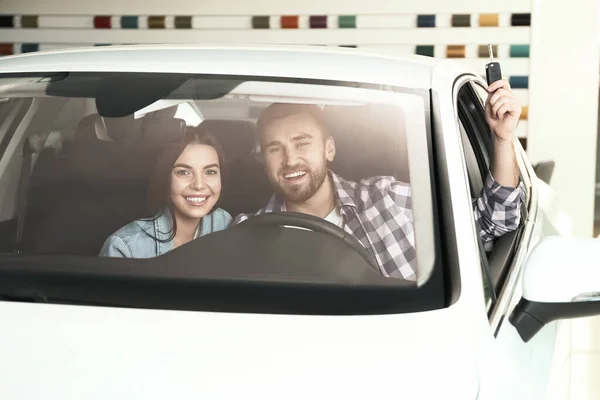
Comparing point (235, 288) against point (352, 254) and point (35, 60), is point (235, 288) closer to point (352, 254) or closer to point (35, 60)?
point (352, 254)

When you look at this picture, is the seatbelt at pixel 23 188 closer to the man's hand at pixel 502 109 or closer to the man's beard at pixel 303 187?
the man's beard at pixel 303 187

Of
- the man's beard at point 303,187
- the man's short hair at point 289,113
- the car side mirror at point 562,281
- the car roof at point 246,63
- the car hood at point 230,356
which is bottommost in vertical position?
the car hood at point 230,356

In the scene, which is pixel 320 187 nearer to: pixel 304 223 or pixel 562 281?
pixel 304 223

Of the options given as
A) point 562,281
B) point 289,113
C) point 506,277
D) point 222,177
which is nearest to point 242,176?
point 222,177

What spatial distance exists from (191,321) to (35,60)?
0.93 meters

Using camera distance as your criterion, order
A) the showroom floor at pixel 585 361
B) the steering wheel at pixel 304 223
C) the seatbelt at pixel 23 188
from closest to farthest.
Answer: the steering wheel at pixel 304 223, the seatbelt at pixel 23 188, the showroom floor at pixel 585 361

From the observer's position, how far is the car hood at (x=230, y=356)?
1589mm

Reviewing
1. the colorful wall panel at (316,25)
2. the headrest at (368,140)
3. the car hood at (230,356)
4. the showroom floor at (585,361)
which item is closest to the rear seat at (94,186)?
the headrest at (368,140)

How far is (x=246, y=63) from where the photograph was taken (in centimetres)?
222

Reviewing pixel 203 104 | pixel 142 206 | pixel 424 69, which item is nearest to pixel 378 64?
pixel 424 69

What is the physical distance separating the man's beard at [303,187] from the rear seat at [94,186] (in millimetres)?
266

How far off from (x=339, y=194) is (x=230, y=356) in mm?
666

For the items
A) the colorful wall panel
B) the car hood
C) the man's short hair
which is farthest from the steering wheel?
the colorful wall panel

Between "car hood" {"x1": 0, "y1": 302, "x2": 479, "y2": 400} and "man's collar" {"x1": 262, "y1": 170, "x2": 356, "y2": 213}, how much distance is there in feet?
1.60
